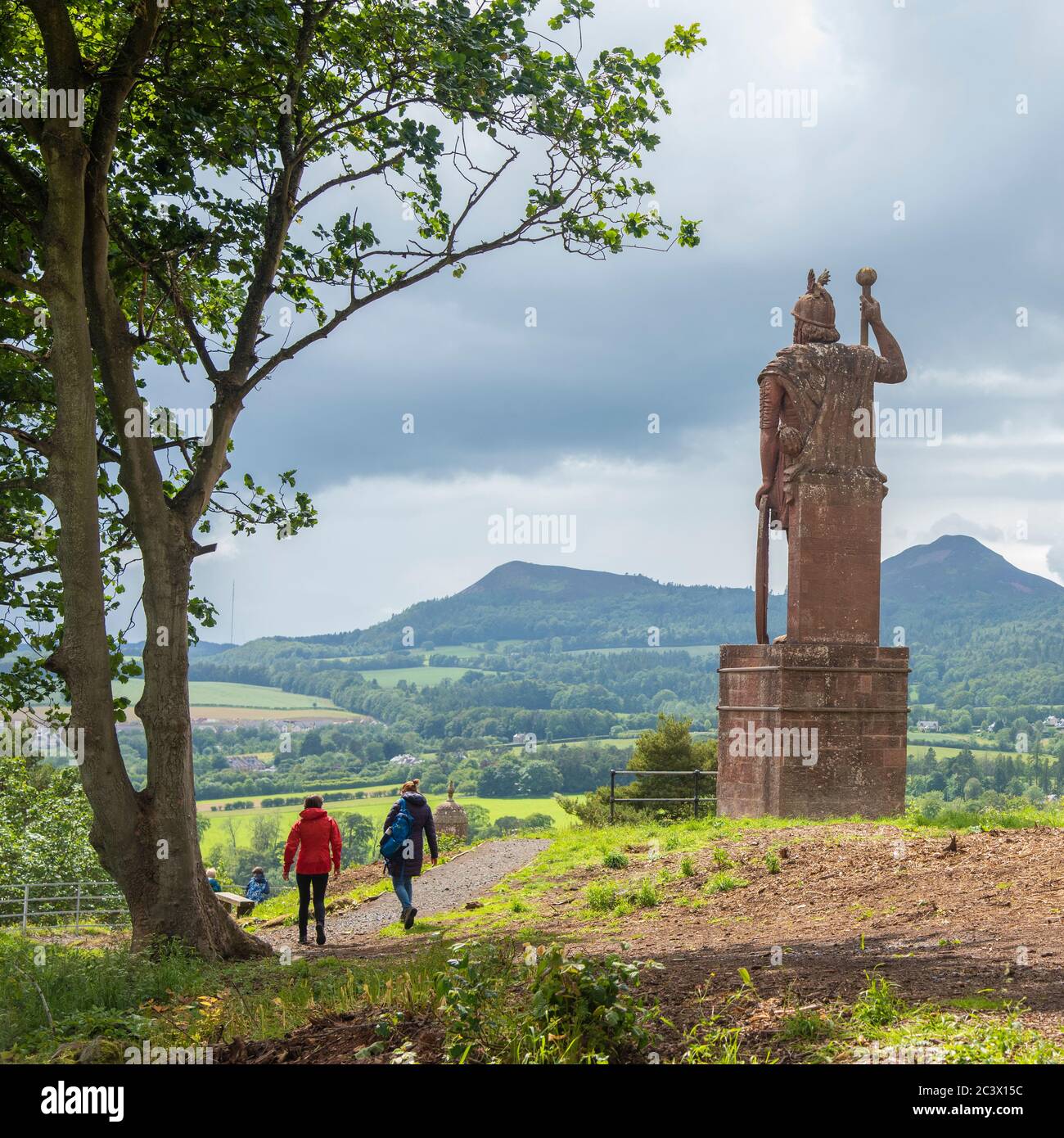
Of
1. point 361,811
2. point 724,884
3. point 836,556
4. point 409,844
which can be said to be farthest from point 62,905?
point 361,811

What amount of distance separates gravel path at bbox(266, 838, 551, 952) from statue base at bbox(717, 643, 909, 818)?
13.8ft

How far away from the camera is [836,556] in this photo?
17.6m

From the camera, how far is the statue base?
54.5 ft

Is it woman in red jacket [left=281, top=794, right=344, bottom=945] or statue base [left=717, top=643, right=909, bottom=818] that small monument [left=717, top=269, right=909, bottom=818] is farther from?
woman in red jacket [left=281, top=794, right=344, bottom=945]

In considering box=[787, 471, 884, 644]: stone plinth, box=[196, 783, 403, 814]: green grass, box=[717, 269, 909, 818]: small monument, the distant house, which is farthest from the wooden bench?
the distant house

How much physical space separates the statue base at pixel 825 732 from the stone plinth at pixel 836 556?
0.55m

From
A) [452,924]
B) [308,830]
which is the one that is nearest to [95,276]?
[308,830]

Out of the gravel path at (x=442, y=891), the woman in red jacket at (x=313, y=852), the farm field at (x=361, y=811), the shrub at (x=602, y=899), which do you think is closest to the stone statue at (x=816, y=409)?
the gravel path at (x=442, y=891)

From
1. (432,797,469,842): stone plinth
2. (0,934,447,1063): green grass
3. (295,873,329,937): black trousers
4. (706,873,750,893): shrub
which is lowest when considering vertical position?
(432,797,469,842): stone plinth

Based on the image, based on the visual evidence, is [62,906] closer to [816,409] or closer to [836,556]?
[836,556]

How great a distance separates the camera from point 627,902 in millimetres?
11453
